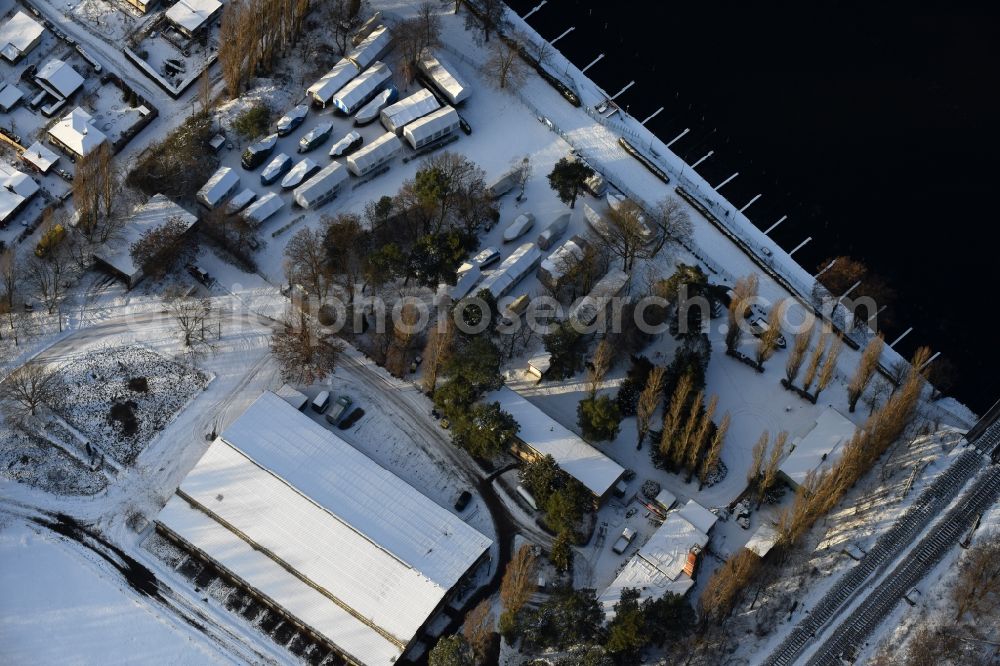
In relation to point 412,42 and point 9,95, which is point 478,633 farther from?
point 9,95

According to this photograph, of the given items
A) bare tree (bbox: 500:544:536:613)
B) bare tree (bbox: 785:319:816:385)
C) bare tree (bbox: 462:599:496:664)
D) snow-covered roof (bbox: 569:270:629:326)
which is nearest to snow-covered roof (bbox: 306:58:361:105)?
snow-covered roof (bbox: 569:270:629:326)

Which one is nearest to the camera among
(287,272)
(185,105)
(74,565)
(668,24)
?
(74,565)

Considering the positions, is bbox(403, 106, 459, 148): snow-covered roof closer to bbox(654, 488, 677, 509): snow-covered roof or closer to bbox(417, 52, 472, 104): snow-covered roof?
bbox(417, 52, 472, 104): snow-covered roof

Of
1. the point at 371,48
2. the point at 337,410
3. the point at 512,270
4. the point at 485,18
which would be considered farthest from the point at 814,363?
the point at 371,48

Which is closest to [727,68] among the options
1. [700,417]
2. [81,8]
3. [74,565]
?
[700,417]

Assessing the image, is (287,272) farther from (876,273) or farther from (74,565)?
(876,273)

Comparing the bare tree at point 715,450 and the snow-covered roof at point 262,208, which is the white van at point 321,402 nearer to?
the snow-covered roof at point 262,208
